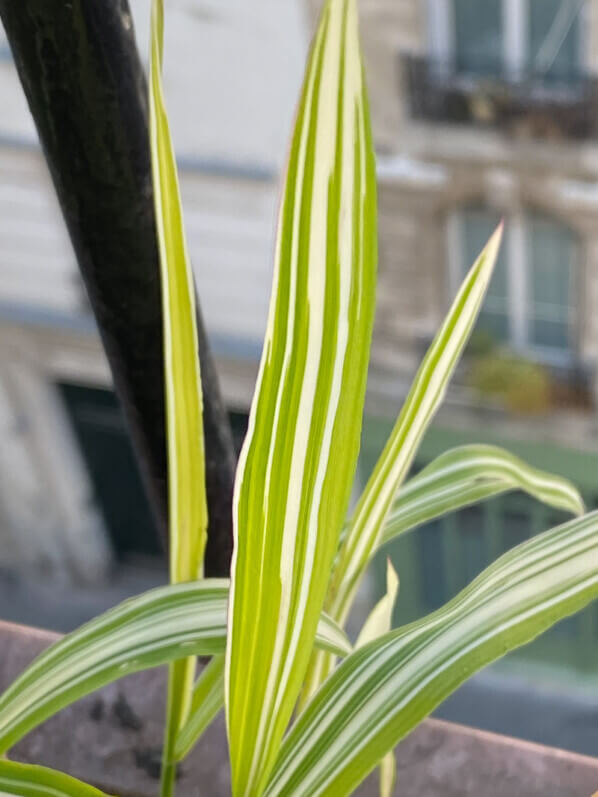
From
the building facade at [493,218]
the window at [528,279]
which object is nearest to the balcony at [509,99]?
the building facade at [493,218]

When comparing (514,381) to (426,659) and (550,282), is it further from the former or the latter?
(426,659)

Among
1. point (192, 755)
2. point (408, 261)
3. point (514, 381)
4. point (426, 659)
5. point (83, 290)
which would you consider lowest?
point (514, 381)

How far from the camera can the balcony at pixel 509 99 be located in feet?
6.26

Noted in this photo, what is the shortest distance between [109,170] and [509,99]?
175cm

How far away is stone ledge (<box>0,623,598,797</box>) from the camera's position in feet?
1.32

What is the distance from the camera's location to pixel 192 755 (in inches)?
17.6

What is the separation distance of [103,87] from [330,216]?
0.07 metres

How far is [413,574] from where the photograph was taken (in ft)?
9.20

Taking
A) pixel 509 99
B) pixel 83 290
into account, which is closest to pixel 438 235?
pixel 509 99

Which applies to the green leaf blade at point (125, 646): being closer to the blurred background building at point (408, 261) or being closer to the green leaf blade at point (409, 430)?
the green leaf blade at point (409, 430)

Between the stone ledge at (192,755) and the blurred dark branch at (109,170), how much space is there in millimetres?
140

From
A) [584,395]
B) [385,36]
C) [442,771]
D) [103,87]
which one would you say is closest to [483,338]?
[584,395]

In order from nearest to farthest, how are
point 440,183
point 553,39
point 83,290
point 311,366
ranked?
point 311,366
point 553,39
point 440,183
point 83,290

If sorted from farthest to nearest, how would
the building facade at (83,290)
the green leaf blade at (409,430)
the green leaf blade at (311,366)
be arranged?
the building facade at (83,290) < the green leaf blade at (409,430) < the green leaf blade at (311,366)
